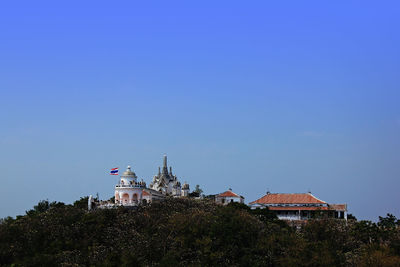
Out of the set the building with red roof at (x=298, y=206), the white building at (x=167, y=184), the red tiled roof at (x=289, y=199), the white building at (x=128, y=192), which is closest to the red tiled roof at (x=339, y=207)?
the building with red roof at (x=298, y=206)

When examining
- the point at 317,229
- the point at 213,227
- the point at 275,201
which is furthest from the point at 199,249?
the point at 275,201

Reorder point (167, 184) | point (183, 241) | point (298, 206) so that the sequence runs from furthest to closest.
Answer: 1. point (167, 184)
2. point (298, 206)
3. point (183, 241)

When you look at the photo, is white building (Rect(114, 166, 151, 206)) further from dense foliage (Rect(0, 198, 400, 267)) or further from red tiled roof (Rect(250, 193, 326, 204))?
red tiled roof (Rect(250, 193, 326, 204))

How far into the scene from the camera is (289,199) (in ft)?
280

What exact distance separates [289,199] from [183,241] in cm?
3332

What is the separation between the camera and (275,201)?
8544cm

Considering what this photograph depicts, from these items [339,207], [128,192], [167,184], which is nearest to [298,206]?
[339,207]

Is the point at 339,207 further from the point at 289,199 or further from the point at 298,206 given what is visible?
the point at 289,199

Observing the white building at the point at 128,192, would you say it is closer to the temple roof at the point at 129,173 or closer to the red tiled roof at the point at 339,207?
the temple roof at the point at 129,173

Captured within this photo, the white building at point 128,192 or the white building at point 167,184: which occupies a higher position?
the white building at point 167,184

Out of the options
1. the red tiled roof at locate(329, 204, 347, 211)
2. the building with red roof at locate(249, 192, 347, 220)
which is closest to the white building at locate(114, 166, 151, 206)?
the building with red roof at locate(249, 192, 347, 220)

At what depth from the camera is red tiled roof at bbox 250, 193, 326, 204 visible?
8370cm

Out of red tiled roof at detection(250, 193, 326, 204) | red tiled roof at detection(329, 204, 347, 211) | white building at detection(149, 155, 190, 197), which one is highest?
white building at detection(149, 155, 190, 197)

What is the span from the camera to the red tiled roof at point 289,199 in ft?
275
